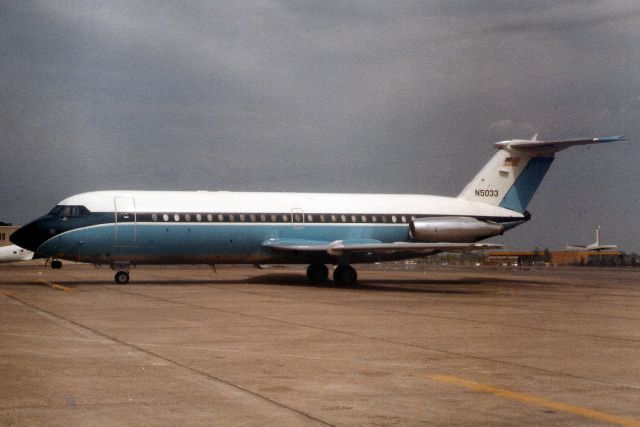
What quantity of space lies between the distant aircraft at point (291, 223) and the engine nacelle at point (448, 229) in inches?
1.6

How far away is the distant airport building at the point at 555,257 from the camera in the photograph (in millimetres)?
82050

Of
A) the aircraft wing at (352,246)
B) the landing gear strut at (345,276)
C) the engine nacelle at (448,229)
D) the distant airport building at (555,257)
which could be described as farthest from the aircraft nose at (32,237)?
the distant airport building at (555,257)

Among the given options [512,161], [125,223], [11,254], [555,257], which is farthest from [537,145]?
[555,257]

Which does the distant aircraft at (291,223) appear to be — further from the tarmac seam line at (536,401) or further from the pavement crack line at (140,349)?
the tarmac seam line at (536,401)

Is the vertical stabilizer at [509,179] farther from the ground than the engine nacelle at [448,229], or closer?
farther from the ground

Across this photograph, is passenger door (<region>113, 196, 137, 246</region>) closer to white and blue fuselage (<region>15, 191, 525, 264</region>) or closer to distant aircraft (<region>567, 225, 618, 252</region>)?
white and blue fuselage (<region>15, 191, 525, 264</region>)

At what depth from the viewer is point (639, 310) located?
66.2ft

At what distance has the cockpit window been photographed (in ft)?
91.9

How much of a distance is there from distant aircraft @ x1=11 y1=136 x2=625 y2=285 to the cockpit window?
0.03 meters

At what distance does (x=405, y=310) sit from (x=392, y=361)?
28.1 feet

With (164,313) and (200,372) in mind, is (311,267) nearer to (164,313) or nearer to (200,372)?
(164,313)

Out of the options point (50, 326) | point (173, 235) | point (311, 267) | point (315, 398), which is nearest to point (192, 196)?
point (173, 235)

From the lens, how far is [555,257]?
3659 inches

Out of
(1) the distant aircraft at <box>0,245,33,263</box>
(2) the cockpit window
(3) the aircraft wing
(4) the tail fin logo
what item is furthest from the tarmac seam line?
(1) the distant aircraft at <box>0,245,33,263</box>
